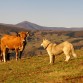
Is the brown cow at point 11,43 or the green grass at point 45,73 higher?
the brown cow at point 11,43

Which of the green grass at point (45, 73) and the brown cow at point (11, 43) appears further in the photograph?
the brown cow at point (11, 43)

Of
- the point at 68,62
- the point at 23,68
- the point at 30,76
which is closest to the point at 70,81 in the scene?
the point at 30,76

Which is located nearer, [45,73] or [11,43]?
[45,73]

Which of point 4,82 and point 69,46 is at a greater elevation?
point 69,46

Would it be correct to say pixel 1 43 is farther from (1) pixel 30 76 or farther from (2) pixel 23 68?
(1) pixel 30 76

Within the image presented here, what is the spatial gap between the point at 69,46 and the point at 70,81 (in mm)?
6240

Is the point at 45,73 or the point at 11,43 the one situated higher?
the point at 11,43

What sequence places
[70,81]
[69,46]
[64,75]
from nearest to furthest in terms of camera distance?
[70,81], [64,75], [69,46]

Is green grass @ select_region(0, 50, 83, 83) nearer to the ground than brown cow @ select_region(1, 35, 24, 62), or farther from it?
nearer to the ground

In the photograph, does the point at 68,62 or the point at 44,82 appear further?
the point at 68,62

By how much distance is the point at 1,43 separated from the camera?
3164cm

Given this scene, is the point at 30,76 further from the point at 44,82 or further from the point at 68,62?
the point at 68,62

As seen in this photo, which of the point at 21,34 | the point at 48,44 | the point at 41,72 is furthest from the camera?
the point at 21,34

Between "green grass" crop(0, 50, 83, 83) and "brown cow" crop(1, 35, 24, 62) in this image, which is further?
"brown cow" crop(1, 35, 24, 62)
